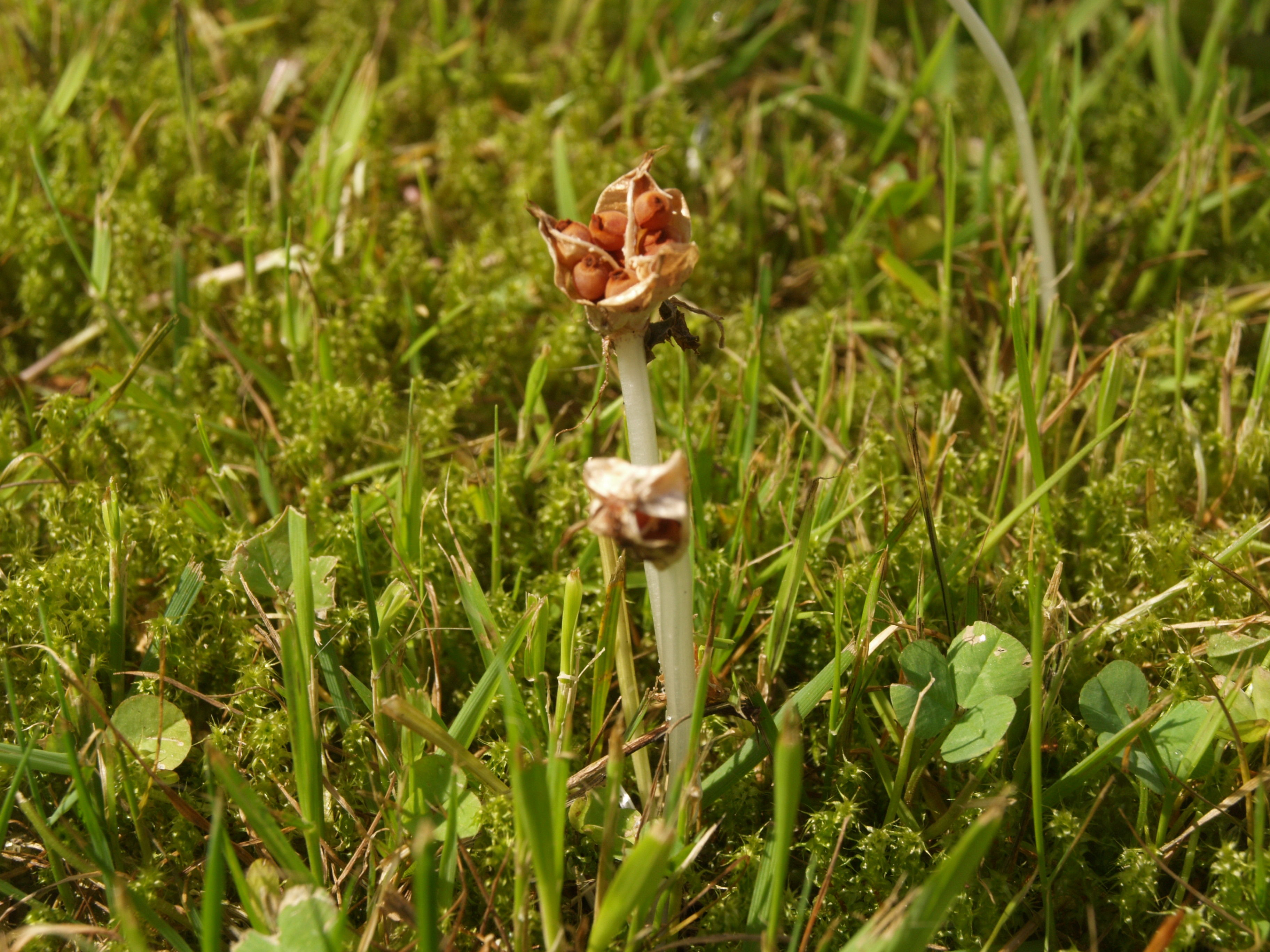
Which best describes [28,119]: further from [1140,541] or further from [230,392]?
[1140,541]

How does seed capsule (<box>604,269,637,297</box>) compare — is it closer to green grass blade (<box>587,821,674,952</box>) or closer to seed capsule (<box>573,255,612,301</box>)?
seed capsule (<box>573,255,612,301</box>)

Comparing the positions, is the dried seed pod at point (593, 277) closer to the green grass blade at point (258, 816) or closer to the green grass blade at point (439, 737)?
the green grass blade at point (439, 737)

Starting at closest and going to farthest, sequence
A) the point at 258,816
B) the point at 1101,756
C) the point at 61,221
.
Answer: the point at 258,816 < the point at 1101,756 < the point at 61,221

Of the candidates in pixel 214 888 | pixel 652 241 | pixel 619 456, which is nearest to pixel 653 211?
pixel 652 241

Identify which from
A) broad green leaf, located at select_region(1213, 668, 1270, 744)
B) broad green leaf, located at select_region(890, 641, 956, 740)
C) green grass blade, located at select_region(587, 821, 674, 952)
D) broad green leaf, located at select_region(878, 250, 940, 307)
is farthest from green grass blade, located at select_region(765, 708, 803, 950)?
broad green leaf, located at select_region(878, 250, 940, 307)

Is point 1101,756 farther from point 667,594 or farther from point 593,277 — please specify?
point 593,277

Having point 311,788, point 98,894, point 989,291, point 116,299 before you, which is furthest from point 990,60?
point 98,894
